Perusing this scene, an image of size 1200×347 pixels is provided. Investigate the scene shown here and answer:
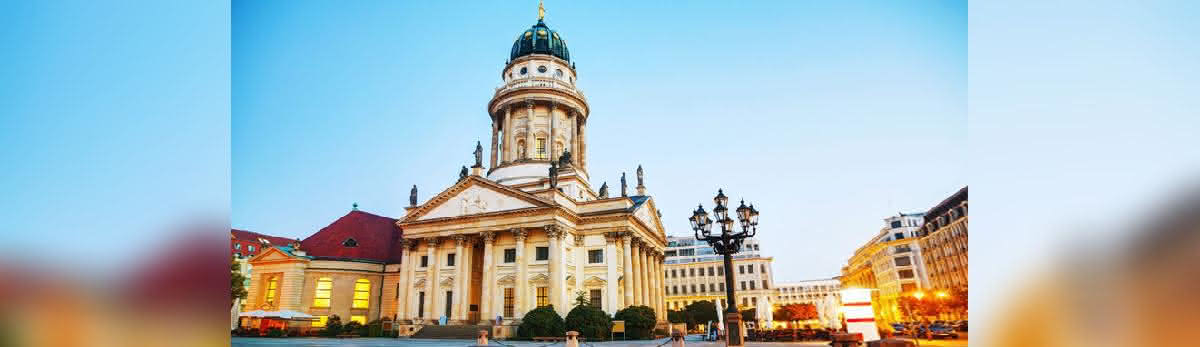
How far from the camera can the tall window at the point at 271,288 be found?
134 feet

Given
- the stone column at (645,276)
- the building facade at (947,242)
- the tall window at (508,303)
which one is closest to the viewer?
the building facade at (947,242)

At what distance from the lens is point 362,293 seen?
4238cm

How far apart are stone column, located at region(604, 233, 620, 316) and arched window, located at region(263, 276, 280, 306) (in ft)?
81.0

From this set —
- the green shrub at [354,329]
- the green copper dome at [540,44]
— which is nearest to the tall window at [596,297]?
the green shrub at [354,329]

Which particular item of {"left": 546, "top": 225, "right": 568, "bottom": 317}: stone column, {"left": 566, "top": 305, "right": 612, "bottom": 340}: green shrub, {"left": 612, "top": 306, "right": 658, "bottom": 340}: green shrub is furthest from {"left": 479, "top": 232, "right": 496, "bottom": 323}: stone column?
{"left": 612, "top": 306, "right": 658, "bottom": 340}: green shrub

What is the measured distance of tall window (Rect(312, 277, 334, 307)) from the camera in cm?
4038

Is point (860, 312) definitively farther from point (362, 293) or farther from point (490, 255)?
point (362, 293)

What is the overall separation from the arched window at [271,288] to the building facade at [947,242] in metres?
44.9

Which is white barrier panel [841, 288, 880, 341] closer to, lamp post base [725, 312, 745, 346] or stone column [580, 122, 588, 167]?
lamp post base [725, 312, 745, 346]

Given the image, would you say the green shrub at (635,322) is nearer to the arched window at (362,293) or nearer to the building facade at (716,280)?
the arched window at (362,293)

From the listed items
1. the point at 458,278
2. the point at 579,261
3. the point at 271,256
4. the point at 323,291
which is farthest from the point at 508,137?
the point at 271,256
